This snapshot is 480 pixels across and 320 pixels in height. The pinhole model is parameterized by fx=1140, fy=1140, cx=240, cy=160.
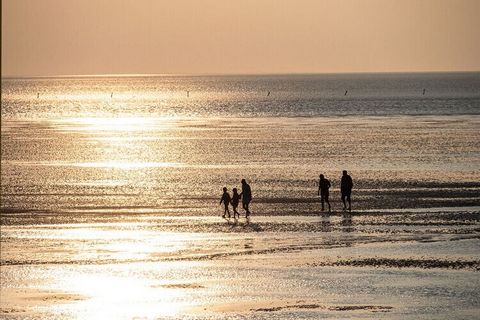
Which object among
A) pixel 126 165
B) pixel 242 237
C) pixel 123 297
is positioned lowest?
pixel 123 297

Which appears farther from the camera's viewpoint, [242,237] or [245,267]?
[242,237]

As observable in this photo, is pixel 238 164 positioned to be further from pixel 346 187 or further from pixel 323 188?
pixel 346 187

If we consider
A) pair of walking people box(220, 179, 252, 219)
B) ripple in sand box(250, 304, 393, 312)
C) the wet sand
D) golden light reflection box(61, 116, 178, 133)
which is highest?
golden light reflection box(61, 116, 178, 133)

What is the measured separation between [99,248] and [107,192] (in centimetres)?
1521

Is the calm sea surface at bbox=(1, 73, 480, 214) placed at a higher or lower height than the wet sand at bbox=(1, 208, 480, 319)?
higher

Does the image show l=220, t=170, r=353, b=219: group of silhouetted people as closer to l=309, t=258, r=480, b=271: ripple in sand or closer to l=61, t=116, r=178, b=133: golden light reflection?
l=309, t=258, r=480, b=271: ripple in sand

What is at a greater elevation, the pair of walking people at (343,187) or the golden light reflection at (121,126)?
the golden light reflection at (121,126)

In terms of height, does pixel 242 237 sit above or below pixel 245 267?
above

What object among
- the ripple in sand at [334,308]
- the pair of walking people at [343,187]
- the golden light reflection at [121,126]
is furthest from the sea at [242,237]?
the golden light reflection at [121,126]

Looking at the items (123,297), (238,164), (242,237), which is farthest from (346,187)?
(238,164)

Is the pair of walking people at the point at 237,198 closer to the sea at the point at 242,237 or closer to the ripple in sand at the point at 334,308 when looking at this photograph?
the sea at the point at 242,237

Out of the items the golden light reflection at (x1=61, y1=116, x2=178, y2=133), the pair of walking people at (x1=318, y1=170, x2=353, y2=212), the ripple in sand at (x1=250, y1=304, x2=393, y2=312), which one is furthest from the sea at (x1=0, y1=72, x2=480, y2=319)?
the golden light reflection at (x1=61, y1=116, x2=178, y2=133)

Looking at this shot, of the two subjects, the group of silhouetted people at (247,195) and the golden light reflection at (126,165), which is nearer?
the group of silhouetted people at (247,195)

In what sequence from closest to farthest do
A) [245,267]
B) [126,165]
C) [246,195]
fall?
[245,267]
[246,195]
[126,165]
